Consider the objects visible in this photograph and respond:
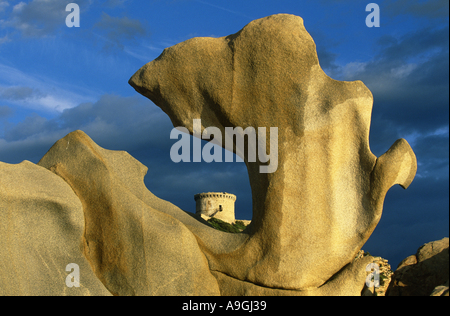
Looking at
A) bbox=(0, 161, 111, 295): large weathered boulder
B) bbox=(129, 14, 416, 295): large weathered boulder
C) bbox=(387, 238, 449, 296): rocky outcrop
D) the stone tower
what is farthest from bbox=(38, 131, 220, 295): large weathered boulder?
the stone tower

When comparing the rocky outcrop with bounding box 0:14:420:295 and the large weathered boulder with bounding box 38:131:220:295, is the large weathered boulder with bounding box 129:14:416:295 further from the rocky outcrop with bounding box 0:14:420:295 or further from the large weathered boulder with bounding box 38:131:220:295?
the large weathered boulder with bounding box 38:131:220:295

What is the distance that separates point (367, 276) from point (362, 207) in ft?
2.69

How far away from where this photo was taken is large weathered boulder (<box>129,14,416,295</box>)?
5.16 metres

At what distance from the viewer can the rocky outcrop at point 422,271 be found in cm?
666

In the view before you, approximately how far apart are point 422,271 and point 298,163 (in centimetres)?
324

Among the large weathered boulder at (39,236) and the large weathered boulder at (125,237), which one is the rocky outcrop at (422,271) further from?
the large weathered boulder at (39,236)

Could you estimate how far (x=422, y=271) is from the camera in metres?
6.90

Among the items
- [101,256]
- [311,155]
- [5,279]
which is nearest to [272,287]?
[311,155]

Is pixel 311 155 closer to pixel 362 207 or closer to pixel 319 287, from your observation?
pixel 362 207

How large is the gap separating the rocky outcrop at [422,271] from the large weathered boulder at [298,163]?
210 cm

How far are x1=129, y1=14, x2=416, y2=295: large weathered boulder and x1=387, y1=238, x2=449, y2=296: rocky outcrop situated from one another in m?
2.10

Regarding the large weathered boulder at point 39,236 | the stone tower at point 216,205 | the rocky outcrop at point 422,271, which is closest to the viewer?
the large weathered boulder at point 39,236

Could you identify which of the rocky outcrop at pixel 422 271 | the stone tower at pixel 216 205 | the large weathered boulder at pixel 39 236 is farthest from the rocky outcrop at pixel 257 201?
the stone tower at pixel 216 205

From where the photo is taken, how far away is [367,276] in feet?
17.3
